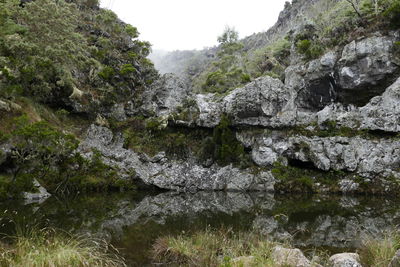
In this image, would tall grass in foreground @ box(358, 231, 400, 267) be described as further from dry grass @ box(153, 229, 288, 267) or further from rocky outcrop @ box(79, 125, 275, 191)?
rocky outcrop @ box(79, 125, 275, 191)

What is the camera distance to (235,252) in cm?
682

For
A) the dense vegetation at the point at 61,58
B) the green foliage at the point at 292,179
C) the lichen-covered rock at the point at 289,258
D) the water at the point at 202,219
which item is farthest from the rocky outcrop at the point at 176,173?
the lichen-covered rock at the point at 289,258

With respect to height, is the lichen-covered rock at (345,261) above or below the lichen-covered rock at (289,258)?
below

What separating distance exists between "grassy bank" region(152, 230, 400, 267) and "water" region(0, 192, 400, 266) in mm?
470

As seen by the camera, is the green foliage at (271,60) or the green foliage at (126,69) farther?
the green foliage at (271,60)

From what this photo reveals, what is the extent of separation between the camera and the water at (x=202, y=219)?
9.49 meters

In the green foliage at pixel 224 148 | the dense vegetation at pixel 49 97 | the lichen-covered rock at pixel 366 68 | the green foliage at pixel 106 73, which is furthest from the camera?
the green foliage at pixel 106 73

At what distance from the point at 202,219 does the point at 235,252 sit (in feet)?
19.4

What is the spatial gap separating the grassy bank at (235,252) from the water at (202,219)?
0.47 m

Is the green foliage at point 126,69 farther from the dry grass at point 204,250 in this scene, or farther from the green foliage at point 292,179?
the dry grass at point 204,250

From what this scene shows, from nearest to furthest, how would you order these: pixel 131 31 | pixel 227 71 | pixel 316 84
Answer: pixel 316 84, pixel 131 31, pixel 227 71

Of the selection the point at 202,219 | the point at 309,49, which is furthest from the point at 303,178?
the point at 309,49

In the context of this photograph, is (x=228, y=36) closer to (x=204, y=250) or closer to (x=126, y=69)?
(x=126, y=69)

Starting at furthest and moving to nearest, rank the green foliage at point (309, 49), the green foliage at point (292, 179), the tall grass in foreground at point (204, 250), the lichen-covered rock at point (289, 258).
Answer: the green foliage at point (309, 49)
the green foliage at point (292, 179)
the tall grass in foreground at point (204, 250)
the lichen-covered rock at point (289, 258)
